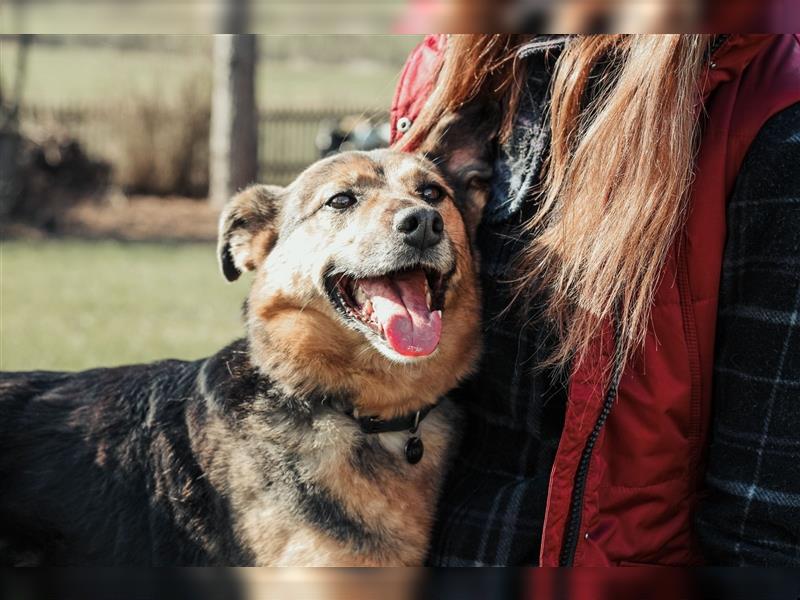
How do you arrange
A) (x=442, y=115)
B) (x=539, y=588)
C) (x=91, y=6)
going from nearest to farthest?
(x=91, y=6) < (x=539, y=588) < (x=442, y=115)

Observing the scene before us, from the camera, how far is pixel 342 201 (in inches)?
123

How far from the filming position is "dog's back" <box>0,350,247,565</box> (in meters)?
2.84

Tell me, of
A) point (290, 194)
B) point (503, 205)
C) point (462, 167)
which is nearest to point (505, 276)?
point (503, 205)

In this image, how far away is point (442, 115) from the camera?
301 cm

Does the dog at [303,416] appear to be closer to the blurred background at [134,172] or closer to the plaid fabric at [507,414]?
the plaid fabric at [507,414]

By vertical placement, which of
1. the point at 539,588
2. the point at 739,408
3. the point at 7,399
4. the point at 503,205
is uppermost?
the point at 503,205

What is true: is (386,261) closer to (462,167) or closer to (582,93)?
(462,167)

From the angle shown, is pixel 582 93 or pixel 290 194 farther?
pixel 290 194

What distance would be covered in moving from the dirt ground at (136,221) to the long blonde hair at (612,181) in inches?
442

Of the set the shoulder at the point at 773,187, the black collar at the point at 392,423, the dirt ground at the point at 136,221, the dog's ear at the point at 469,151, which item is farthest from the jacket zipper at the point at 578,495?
the dirt ground at the point at 136,221

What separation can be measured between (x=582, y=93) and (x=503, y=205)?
1.40 ft

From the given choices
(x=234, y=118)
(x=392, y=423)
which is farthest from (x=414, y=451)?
(x=234, y=118)

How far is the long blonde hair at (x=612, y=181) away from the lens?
2.27 meters

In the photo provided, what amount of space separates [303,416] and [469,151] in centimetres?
105
